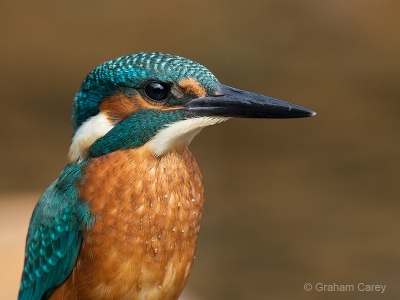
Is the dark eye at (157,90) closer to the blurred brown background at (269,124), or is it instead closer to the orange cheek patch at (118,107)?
the orange cheek patch at (118,107)

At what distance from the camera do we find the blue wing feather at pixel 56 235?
297 cm

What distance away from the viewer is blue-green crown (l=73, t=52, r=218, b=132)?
2.83m

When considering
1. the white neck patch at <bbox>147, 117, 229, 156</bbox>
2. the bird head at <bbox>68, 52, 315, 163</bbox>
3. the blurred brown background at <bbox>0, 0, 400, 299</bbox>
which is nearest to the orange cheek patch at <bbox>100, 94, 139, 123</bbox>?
the bird head at <bbox>68, 52, 315, 163</bbox>

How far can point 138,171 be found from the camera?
2918 millimetres

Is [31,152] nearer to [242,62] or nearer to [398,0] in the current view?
[242,62]

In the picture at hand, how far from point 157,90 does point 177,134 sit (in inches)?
6.7

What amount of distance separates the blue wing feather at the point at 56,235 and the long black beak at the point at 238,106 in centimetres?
53

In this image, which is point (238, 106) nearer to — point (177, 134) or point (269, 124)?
point (177, 134)

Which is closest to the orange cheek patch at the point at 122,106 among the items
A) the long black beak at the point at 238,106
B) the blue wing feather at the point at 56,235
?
the long black beak at the point at 238,106

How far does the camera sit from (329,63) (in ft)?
24.1

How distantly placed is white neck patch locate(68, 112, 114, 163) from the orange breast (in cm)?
8

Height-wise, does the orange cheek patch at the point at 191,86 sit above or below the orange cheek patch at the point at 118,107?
above

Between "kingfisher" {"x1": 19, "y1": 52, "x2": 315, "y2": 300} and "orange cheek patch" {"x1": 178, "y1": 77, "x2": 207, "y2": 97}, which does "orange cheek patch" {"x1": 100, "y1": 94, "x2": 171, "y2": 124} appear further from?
"orange cheek patch" {"x1": 178, "y1": 77, "x2": 207, "y2": 97}
